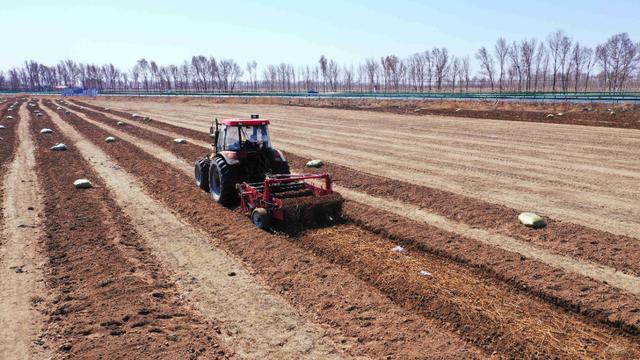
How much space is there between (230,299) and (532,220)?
589cm

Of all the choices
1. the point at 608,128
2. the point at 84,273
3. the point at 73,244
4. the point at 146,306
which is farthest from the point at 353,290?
the point at 608,128

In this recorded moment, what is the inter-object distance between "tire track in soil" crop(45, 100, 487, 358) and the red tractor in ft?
1.47

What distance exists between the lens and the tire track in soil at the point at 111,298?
507 cm

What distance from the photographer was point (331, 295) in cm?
623

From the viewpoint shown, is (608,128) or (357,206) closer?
(357,206)

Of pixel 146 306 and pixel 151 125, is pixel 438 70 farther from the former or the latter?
pixel 146 306

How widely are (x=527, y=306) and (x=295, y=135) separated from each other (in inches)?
802

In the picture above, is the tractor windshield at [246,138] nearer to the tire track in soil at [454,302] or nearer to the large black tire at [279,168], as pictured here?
the large black tire at [279,168]

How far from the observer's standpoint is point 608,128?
79.4 ft

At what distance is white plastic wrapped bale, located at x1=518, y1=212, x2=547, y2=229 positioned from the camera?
28.9 ft

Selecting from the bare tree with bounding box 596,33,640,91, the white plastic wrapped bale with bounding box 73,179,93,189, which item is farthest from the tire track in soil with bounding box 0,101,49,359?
the bare tree with bounding box 596,33,640,91

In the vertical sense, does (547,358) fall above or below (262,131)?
below

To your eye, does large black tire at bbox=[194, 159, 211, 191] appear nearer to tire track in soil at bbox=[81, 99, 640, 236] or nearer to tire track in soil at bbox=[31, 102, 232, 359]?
tire track in soil at bbox=[31, 102, 232, 359]

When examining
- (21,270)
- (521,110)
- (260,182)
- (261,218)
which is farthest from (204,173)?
(521,110)
